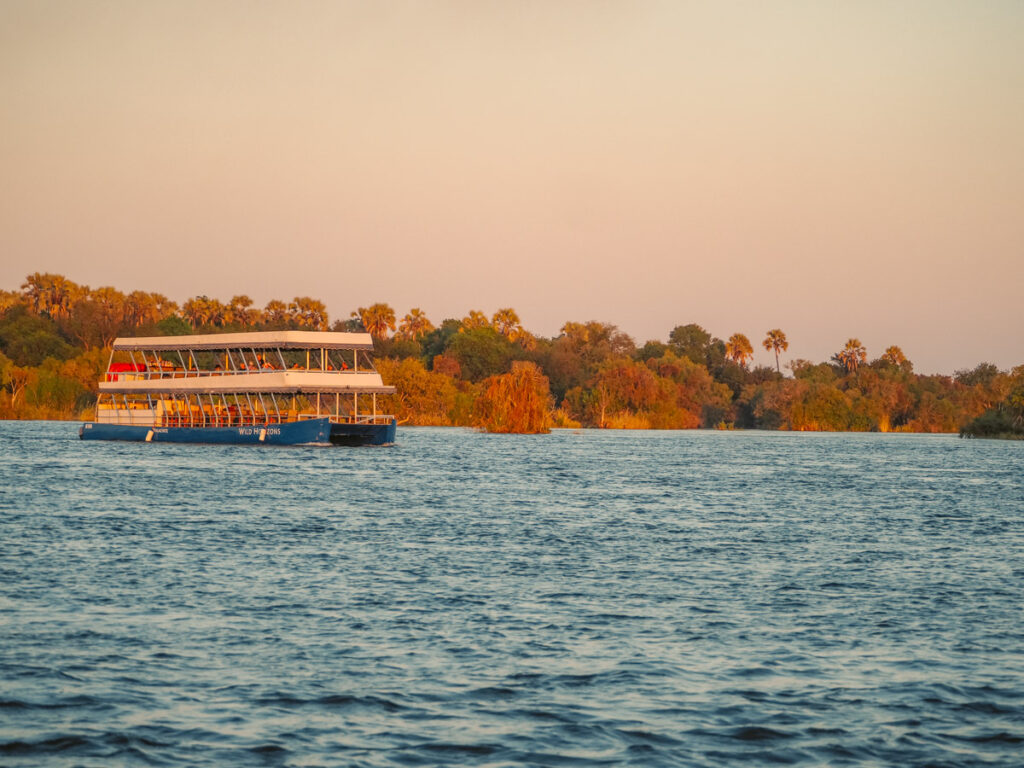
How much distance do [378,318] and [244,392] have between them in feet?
330

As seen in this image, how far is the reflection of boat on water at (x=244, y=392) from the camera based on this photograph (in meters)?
73.6

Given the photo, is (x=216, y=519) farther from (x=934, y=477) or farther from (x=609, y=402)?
(x=609, y=402)

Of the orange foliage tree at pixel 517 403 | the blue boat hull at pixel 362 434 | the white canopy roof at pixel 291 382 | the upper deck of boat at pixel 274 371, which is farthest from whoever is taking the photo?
the orange foliage tree at pixel 517 403

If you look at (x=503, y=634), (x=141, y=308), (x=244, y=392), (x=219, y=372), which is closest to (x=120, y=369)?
(x=219, y=372)

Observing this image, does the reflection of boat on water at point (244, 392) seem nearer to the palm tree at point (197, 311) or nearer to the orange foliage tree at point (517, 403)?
the orange foliage tree at point (517, 403)

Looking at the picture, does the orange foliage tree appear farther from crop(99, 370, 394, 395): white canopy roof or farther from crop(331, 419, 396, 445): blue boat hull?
crop(99, 370, 394, 395): white canopy roof

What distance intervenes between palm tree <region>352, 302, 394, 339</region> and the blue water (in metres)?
135

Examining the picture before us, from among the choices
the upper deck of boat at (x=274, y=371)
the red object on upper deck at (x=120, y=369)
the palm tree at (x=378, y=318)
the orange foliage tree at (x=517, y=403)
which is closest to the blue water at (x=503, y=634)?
the upper deck of boat at (x=274, y=371)

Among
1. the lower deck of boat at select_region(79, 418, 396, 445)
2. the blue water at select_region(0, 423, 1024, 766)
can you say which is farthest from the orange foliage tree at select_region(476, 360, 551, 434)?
the blue water at select_region(0, 423, 1024, 766)

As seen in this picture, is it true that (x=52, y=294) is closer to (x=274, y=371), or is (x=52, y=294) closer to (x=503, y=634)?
(x=274, y=371)

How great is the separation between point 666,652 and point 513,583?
6511mm

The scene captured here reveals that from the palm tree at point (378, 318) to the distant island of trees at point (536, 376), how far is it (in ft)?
0.62

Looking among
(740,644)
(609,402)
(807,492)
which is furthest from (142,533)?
(609,402)

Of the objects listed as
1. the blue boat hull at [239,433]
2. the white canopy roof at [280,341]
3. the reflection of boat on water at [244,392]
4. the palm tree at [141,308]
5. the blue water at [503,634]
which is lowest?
the blue water at [503,634]
